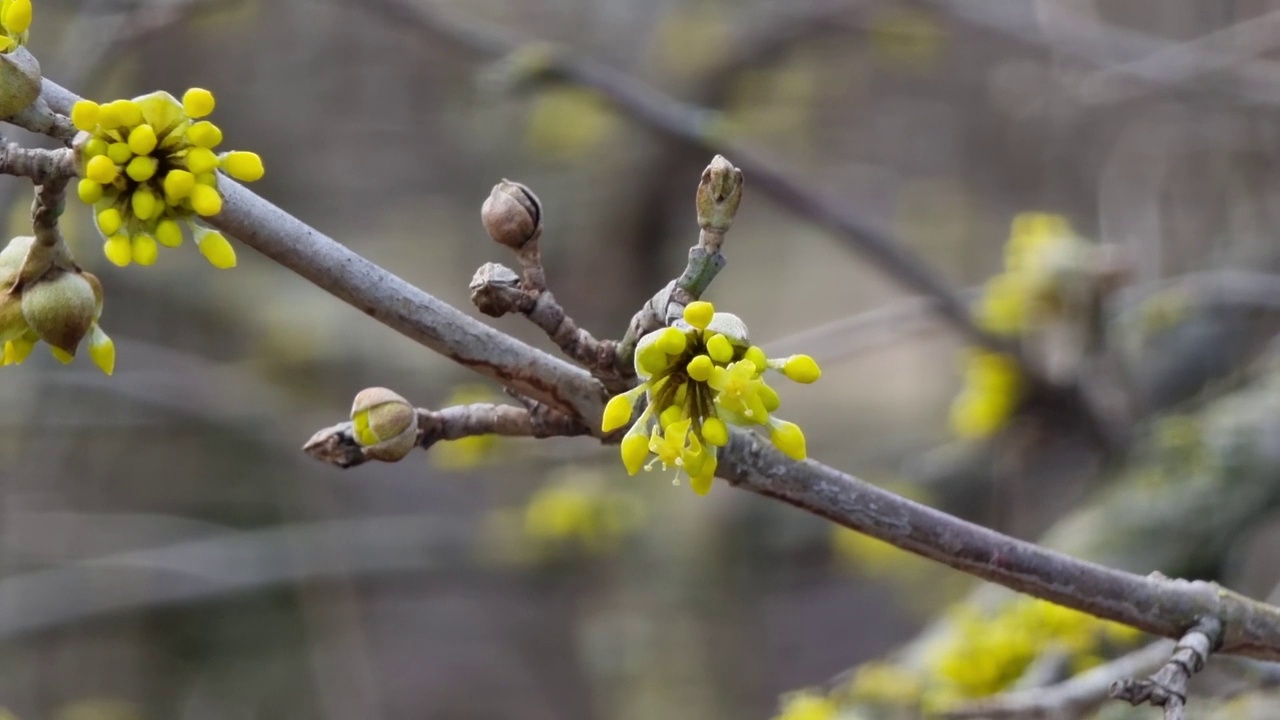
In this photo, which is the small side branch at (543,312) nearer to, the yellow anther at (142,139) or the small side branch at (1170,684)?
the yellow anther at (142,139)

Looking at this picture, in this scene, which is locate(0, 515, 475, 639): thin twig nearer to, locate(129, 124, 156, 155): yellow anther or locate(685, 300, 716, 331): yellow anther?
locate(129, 124, 156, 155): yellow anther

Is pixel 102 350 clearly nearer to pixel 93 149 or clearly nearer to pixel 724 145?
pixel 93 149

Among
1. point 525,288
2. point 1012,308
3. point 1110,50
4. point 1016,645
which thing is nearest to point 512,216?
point 525,288

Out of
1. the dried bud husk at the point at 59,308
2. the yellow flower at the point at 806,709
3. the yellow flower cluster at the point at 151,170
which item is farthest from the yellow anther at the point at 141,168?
the yellow flower at the point at 806,709

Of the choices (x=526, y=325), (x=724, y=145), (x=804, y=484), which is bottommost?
(x=804, y=484)

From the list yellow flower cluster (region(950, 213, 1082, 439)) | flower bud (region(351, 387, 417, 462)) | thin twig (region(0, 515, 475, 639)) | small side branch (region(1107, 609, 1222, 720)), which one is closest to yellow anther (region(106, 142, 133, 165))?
flower bud (region(351, 387, 417, 462))

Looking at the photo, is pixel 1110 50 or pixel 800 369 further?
pixel 1110 50

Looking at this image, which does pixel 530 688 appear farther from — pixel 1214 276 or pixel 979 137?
pixel 1214 276
